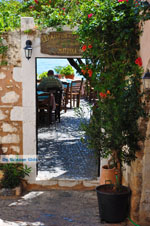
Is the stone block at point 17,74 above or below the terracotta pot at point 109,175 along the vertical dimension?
above

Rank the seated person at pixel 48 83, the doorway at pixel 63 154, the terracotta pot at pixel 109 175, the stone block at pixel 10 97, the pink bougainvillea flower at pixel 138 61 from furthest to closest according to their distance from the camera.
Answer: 1. the seated person at pixel 48 83
2. the doorway at pixel 63 154
3. the stone block at pixel 10 97
4. the terracotta pot at pixel 109 175
5. the pink bougainvillea flower at pixel 138 61

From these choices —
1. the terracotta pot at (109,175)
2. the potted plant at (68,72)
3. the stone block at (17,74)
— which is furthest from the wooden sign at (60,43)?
the potted plant at (68,72)

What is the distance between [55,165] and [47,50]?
86.5 inches

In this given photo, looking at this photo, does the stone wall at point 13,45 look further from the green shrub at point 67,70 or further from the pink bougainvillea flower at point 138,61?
the green shrub at point 67,70

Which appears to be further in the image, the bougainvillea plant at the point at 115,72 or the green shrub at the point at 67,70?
the green shrub at the point at 67,70

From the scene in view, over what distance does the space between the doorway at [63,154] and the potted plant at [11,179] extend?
0.37 metres

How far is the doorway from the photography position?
6098 millimetres

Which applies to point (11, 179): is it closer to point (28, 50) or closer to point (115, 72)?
point (28, 50)

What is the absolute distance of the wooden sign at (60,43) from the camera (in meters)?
5.52

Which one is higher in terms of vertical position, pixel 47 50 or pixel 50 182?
pixel 47 50

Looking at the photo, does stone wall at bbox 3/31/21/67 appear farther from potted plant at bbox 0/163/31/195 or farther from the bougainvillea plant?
potted plant at bbox 0/163/31/195

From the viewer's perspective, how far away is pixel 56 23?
18.0 feet

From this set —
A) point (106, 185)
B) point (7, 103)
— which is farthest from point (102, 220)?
point (7, 103)

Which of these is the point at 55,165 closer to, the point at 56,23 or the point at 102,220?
the point at 102,220
